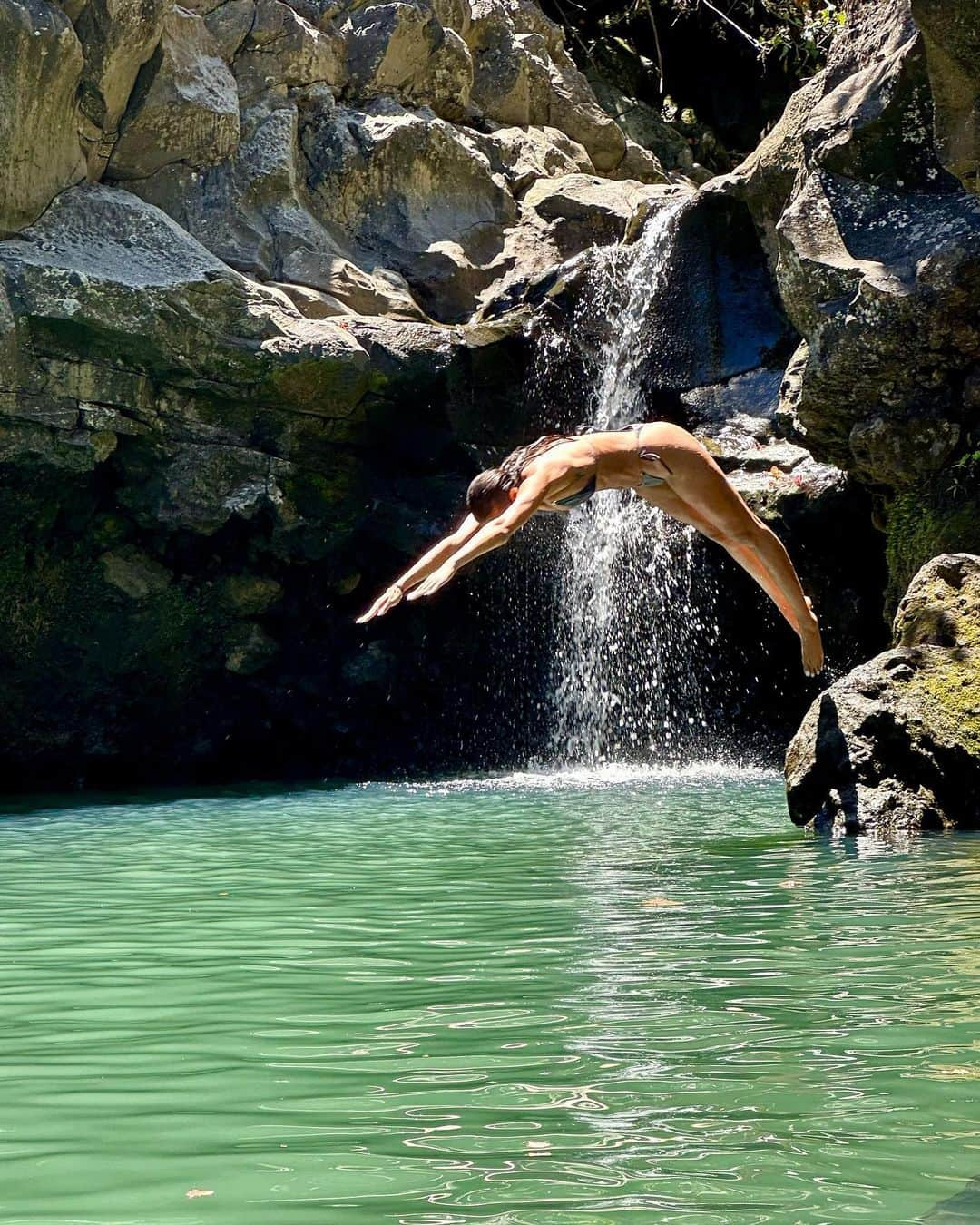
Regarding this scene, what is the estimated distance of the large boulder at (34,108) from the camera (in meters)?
12.8

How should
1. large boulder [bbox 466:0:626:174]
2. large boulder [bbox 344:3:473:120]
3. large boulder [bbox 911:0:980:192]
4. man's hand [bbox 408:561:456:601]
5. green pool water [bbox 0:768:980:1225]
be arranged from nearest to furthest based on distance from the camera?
green pool water [bbox 0:768:980:1225]
man's hand [bbox 408:561:456:601]
large boulder [bbox 911:0:980:192]
large boulder [bbox 344:3:473:120]
large boulder [bbox 466:0:626:174]

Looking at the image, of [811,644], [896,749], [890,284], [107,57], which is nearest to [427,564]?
[811,644]

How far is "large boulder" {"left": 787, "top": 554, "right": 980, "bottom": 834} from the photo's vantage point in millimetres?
7984

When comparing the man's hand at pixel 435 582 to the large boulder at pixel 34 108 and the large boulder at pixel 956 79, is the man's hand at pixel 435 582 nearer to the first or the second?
the large boulder at pixel 956 79

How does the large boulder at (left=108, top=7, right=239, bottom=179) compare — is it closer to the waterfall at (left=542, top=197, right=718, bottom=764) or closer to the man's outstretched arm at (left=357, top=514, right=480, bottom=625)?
the waterfall at (left=542, top=197, right=718, bottom=764)

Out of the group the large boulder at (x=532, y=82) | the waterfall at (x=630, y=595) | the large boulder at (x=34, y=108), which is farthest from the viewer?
the large boulder at (x=532, y=82)

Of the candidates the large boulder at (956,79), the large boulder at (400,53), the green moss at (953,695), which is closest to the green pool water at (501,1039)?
the green moss at (953,695)

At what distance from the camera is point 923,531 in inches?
479

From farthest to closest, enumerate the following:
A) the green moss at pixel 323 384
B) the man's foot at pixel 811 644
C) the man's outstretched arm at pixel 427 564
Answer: the green moss at pixel 323 384
the man's foot at pixel 811 644
the man's outstretched arm at pixel 427 564

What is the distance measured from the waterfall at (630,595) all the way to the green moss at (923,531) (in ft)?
9.94

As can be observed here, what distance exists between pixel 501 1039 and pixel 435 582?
2726 millimetres

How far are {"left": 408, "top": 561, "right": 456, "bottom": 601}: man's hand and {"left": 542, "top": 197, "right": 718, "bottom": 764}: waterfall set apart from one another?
31.3 feet

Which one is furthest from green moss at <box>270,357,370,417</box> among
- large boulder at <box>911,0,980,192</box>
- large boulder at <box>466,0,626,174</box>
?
large boulder at <box>911,0,980,192</box>

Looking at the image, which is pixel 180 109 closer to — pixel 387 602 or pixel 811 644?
pixel 811 644
